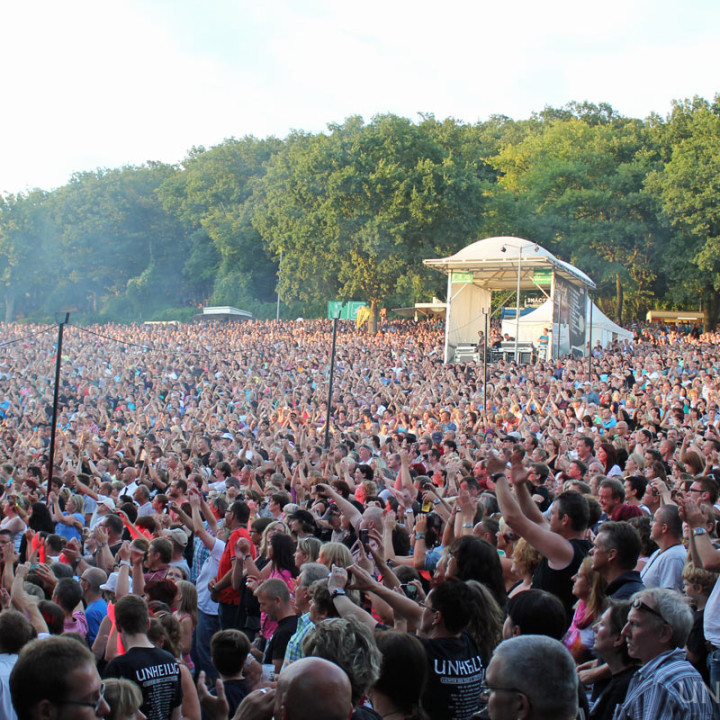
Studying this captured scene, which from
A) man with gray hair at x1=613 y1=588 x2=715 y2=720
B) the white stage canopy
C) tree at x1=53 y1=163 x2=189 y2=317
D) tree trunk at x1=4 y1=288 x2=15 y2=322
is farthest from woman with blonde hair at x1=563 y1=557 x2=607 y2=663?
tree trunk at x1=4 y1=288 x2=15 y2=322

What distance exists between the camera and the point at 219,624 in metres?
5.92

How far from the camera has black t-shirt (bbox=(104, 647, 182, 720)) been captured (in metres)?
3.59

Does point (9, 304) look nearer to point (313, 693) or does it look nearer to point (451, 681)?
point (451, 681)

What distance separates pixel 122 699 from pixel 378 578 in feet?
7.14

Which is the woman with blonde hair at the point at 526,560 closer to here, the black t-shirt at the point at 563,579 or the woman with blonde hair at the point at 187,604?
the black t-shirt at the point at 563,579

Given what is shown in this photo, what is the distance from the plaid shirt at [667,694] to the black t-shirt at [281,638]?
1890 mm

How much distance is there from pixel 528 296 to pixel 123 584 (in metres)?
37.9

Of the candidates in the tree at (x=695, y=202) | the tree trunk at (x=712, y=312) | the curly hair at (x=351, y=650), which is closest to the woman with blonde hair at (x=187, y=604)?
the curly hair at (x=351, y=650)

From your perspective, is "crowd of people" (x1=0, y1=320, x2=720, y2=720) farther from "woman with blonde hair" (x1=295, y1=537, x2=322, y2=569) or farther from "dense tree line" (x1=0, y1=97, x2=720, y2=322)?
"dense tree line" (x1=0, y1=97, x2=720, y2=322)

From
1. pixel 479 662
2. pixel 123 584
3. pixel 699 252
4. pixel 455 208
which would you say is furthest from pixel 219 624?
pixel 699 252

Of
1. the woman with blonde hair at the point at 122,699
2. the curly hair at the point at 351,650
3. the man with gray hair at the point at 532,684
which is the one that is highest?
the man with gray hair at the point at 532,684

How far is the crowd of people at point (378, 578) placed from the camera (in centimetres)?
265

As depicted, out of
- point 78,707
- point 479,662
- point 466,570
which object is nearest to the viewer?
point 78,707

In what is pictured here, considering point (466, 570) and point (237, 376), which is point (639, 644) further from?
point (237, 376)
